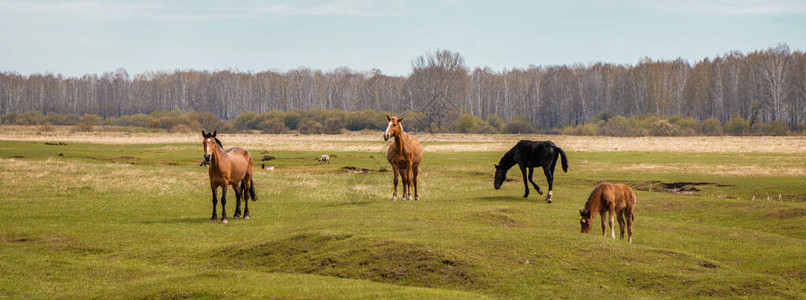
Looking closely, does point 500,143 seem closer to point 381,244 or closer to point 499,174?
point 499,174

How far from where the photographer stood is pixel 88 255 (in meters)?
16.1

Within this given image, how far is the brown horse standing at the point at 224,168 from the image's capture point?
64.3 ft

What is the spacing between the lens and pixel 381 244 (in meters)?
14.2

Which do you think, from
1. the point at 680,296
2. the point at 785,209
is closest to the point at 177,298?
the point at 680,296

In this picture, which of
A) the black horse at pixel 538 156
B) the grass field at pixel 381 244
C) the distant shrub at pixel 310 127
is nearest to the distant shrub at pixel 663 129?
the distant shrub at pixel 310 127

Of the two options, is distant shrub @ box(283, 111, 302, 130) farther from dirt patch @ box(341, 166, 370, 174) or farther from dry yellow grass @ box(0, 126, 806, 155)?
dirt patch @ box(341, 166, 370, 174)

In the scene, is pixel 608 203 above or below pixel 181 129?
below

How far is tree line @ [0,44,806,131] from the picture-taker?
120 metres

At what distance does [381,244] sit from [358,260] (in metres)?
0.75

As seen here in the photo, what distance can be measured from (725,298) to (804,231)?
945 cm

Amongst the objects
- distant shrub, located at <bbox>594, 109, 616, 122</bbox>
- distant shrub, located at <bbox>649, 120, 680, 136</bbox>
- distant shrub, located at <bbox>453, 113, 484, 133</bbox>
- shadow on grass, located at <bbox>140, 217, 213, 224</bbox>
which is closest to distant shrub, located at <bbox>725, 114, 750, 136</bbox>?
distant shrub, located at <bbox>649, 120, 680, 136</bbox>

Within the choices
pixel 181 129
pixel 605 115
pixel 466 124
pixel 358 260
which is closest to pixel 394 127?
pixel 358 260

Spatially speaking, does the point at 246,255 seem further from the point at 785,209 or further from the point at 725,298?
the point at 785,209

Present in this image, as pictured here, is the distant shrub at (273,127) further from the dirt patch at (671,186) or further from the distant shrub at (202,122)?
the dirt patch at (671,186)
